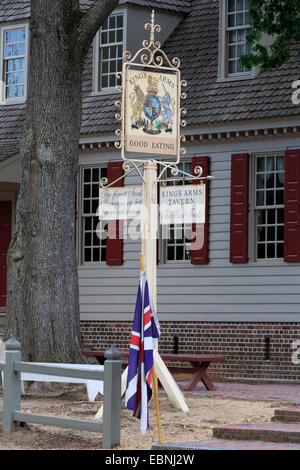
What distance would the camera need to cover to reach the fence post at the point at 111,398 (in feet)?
35.2

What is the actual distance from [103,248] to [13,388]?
10.0 meters

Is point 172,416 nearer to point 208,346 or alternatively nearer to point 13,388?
point 13,388

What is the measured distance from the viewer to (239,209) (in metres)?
19.9

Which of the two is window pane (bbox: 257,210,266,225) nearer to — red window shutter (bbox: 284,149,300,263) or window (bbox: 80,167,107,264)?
red window shutter (bbox: 284,149,300,263)

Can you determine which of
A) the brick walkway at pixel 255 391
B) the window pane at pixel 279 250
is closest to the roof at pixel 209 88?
the window pane at pixel 279 250

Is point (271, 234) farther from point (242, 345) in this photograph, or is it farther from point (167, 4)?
point (167, 4)

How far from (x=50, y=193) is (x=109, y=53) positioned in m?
7.05

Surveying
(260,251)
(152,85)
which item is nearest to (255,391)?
(260,251)

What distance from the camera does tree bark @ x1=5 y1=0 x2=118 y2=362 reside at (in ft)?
52.3

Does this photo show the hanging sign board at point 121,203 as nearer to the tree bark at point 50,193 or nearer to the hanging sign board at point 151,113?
the hanging sign board at point 151,113

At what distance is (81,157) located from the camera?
22266mm

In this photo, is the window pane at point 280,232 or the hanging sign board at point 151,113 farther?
the window pane at point 280,232

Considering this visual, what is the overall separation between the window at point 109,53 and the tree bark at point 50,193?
18.7 feet

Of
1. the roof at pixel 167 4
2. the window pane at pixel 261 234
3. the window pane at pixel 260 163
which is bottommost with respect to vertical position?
the window pane at pixel 261 234
